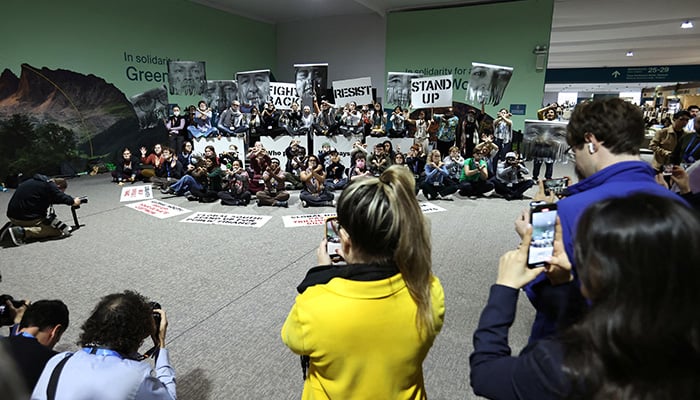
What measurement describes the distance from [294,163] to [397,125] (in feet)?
8.56

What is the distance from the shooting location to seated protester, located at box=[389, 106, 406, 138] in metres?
8.55

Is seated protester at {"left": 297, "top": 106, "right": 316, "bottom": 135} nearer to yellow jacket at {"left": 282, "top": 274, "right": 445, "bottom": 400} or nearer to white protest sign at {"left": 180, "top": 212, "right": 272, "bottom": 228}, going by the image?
white protest sign at {"left": 180, "top": 212, "right": 272, "bottom": 228}

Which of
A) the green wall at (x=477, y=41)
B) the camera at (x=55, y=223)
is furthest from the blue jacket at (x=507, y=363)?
the green wall at (x=477, y=41)

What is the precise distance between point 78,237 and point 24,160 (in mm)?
5256

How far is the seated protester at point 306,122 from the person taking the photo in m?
8.77

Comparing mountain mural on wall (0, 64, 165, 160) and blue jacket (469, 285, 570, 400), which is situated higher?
mountain mural on wall (0, 64, 165, 160)

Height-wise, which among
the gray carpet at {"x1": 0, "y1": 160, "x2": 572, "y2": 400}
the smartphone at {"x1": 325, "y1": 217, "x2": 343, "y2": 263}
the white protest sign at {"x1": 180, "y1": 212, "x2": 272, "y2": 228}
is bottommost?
the gray carpet at {"x1": 0, "y1": 160, "x2": 572, "y2": 400}

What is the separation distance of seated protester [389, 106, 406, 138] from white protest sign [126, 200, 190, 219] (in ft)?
15.8

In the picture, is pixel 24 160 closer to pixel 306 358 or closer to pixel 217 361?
pixel 217 361

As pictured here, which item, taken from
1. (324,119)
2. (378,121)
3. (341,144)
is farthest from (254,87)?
(378,121)

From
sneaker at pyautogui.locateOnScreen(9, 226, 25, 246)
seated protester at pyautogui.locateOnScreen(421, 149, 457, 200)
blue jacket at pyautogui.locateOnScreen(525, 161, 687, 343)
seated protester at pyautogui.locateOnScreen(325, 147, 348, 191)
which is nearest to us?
blue jacket at pyautogui.locateOnScreen(525, 161, 687, 343)

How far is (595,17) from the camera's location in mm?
10930

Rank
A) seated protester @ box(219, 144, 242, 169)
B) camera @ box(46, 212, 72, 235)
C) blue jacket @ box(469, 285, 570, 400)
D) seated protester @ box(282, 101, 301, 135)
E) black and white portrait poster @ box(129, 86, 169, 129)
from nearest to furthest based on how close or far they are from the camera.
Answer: blue jacket @ box(469, 285, 570, 400) < camera @ box(46, 212, 72, 235) < seated protester @ box(219, 144, 242, 169) < seated protester @ box(282, 101, 301, 135) < black and white portrait poster @ box(129, 86, 169, 129)

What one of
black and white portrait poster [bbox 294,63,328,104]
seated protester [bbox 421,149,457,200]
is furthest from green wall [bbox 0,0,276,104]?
seated protester [bbox 421,149,457,200]
